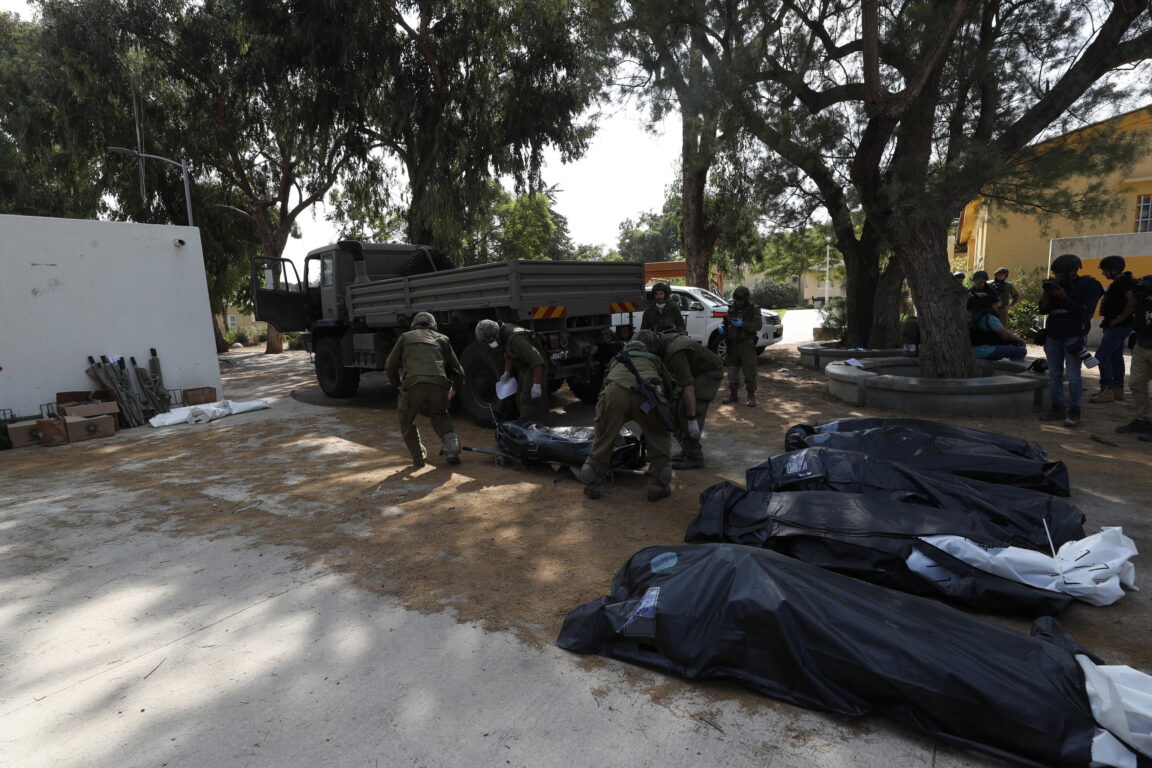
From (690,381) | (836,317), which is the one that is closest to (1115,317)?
(690,381)

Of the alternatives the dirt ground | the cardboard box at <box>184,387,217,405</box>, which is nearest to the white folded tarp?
the dirt ground

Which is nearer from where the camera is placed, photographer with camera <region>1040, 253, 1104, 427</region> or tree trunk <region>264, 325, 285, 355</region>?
photographer with camera <region>1040, 253, 1104, 427</region>

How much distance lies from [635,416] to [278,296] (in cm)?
808

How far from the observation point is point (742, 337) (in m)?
8.52

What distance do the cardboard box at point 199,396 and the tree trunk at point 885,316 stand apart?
1246 cm

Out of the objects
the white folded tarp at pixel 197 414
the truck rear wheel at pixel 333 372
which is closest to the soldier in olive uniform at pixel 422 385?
the truck rear wheel at pixel 333 372

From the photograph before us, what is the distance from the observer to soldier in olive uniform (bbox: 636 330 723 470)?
5.14 meters

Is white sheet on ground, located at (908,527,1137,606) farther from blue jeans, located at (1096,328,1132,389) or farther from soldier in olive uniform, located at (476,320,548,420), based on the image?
blue jeans, located at (1096,328,1132,389)

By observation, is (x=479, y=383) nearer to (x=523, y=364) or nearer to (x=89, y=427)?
(x=523, y=364)

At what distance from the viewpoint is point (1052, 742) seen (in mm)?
1904

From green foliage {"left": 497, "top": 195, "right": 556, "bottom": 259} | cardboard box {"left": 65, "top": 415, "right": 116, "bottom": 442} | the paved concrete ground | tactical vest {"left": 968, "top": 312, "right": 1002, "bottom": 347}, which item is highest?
green foliage {"left": 497, "top": 195, "right": 556, "bottom": 259}

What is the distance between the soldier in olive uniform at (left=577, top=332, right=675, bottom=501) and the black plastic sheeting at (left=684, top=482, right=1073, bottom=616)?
1.09 meters

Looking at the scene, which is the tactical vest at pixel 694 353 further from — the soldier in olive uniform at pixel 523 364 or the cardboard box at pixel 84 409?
the cardboard box at pixel 84 409

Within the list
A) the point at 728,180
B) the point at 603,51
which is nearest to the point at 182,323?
the point at 603,51
